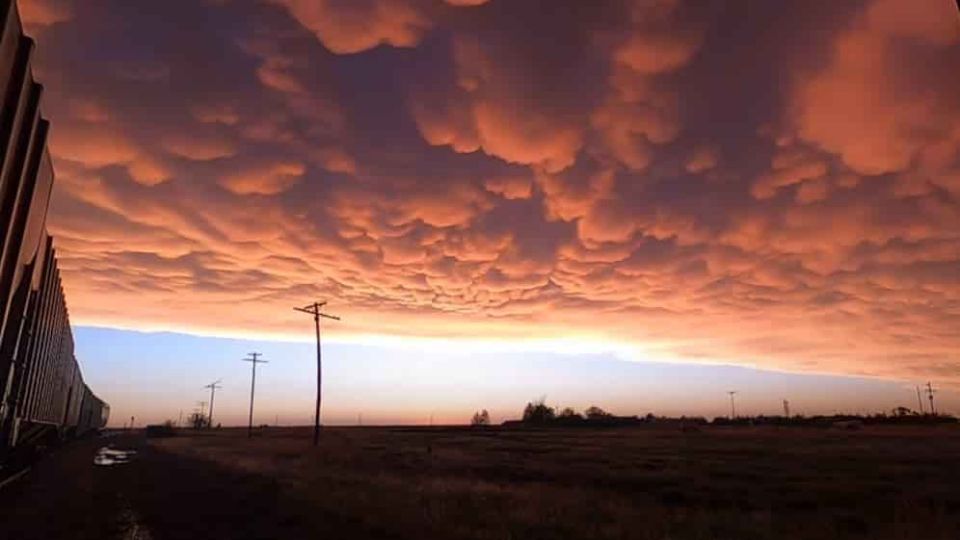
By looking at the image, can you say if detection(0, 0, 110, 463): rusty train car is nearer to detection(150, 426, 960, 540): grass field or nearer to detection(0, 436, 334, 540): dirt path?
detection(0, 436, 334, 540): dirt path

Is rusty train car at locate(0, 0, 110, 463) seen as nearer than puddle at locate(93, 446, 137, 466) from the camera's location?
Yes

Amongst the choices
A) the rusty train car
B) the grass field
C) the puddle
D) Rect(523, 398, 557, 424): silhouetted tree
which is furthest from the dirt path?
Rect(523, 398, 557, 424): silhouetted tree

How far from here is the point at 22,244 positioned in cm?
863

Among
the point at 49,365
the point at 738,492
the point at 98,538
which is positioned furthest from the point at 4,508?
the point at 738,492

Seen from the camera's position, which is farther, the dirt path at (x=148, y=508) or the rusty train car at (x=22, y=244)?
the dirt path at (x=148, y=508)

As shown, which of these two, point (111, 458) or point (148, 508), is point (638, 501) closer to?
point (148, 508)

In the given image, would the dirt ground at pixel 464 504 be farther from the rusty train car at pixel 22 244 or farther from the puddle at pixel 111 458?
the rusty train car at pixel 22 244

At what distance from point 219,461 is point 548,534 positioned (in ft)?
91.9

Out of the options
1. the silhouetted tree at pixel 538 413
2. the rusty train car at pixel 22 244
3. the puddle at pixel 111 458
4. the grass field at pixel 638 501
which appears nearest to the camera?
the rusty train car at pixel 22 244

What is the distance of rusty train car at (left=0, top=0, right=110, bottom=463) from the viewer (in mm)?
7031

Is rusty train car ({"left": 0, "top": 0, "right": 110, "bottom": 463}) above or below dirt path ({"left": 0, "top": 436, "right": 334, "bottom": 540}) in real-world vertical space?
above

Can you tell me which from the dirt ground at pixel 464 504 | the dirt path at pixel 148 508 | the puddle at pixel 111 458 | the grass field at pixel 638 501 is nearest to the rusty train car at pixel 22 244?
the dirt path at pixel 148 508

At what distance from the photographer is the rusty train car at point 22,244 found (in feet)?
23.1

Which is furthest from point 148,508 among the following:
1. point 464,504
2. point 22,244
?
point 22,244
